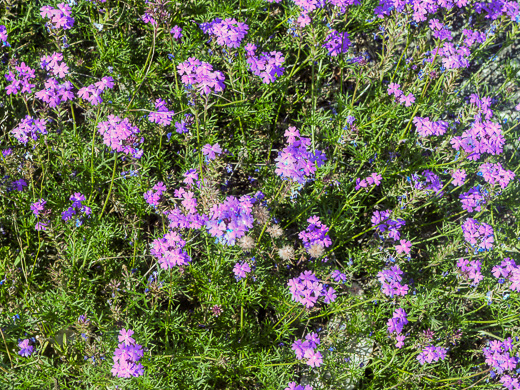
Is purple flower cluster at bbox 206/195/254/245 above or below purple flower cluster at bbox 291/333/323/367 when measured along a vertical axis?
above

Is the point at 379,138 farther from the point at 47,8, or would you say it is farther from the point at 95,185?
the point at 47,8

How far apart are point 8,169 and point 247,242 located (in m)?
2.29

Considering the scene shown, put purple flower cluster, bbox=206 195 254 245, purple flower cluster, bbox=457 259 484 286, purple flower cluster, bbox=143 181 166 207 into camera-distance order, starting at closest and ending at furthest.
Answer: purple flower cluster, bbox=206 195 254 245
purple flower cluster, bbox=143 181 166 207
purple flower cluster, bbox=457 259 484 286

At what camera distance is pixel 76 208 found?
3.97m

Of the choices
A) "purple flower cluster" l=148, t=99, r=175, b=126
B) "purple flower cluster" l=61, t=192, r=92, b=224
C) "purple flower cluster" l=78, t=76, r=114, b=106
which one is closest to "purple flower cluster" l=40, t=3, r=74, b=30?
"purple flower cluster" l=78, t=76, r=114, b=106

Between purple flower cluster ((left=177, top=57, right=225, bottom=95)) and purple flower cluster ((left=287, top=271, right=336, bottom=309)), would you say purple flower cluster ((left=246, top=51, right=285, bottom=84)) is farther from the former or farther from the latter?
purple flower cluster ((left=287, top=271, right=336, bottom=309))

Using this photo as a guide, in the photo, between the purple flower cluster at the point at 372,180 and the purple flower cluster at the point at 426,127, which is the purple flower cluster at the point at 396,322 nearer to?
the purple flower cluster at the point at 372,180

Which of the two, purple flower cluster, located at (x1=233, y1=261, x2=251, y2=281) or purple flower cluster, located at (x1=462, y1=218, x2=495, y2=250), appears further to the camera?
purple flower cluster, located at (x1=462, y1=218, x2=495, y2=250)

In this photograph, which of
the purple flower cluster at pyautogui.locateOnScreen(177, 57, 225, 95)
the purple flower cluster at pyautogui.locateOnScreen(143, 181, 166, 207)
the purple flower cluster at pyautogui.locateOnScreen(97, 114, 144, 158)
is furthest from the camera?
the purple flower cluster at pyautogui.locateOnScreen(143, 181, 166, 207)

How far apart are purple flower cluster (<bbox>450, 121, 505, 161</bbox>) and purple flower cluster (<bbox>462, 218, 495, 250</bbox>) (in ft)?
2.04

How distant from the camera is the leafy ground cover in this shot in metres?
3.44

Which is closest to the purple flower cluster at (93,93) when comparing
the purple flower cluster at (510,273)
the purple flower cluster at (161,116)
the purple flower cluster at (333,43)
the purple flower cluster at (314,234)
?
the purple flower cluster at (161,116)

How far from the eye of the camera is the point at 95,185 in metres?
4.26

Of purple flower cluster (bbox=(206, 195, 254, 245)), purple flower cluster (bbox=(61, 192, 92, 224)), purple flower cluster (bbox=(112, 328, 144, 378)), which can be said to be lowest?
purple flower cluster (bbox=(112, 328, 144, 378))
